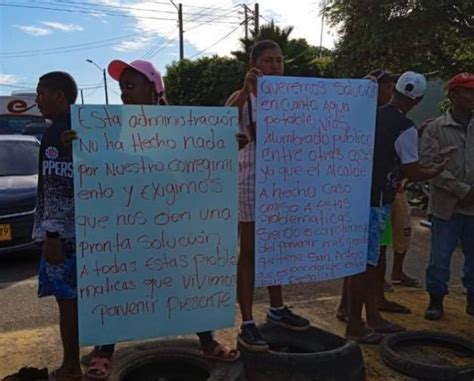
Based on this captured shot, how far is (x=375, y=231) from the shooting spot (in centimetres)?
390

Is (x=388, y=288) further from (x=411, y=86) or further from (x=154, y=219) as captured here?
(x=154, y=219)

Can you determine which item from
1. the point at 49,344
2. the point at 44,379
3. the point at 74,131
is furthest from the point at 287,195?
the point at 49,344

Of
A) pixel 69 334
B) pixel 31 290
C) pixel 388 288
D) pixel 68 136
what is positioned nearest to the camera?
pixel 68 136

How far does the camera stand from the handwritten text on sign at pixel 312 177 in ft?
11.0

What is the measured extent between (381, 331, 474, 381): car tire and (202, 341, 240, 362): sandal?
1068mm

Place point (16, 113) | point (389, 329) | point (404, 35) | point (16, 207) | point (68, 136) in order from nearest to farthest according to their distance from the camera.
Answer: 1. point (68, 136)
2. point (389, 329)
3. point (16, 207)
4. point (404, 35)
5. point (16, 113)

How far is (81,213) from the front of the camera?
287 centimetres

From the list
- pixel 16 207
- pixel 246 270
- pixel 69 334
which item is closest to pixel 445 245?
pixel 246 270

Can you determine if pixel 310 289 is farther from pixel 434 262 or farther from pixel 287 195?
pixel 287 195

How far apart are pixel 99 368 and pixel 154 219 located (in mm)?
857

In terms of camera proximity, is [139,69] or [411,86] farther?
[411,86]

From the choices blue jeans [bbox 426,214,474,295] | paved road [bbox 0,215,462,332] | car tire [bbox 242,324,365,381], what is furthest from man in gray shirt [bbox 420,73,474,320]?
car tire [bbox 242,324,365,381]

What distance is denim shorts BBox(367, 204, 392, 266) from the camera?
389 cm

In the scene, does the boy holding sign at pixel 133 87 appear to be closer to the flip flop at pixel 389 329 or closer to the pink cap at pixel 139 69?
the pink cap at pixel 139 69
